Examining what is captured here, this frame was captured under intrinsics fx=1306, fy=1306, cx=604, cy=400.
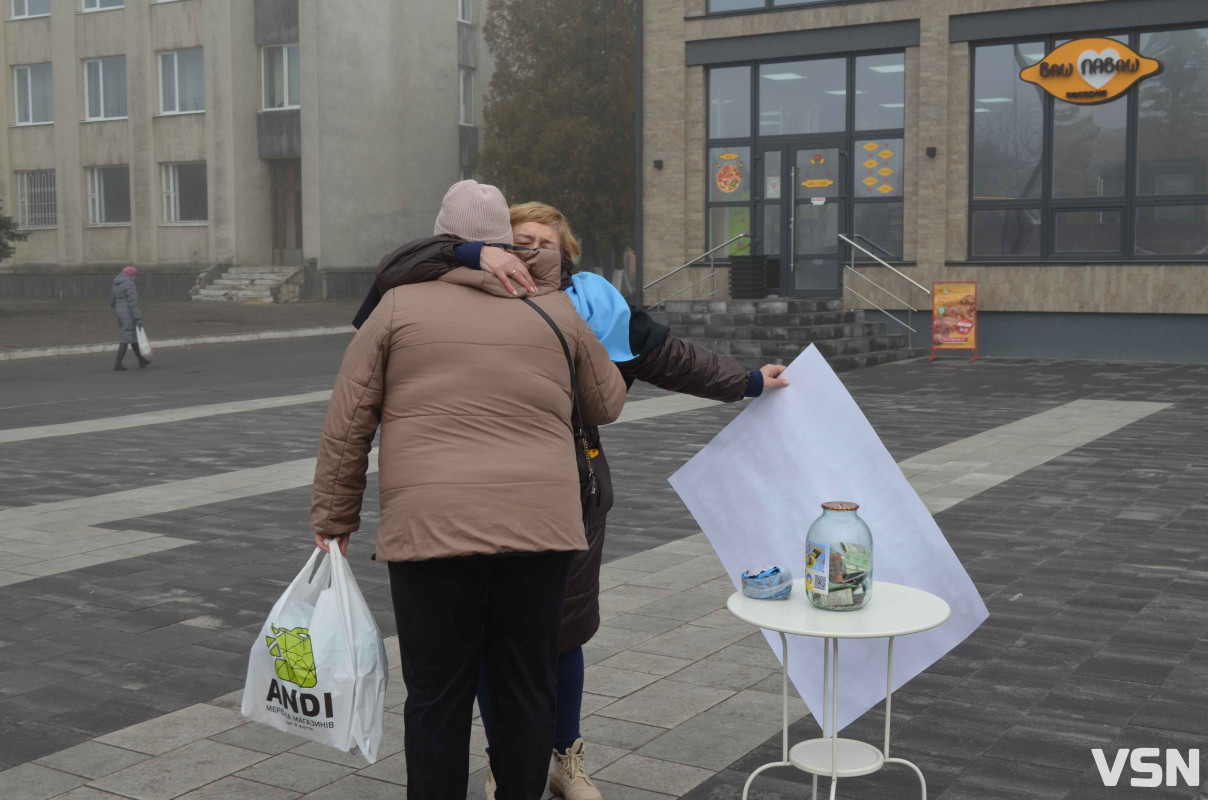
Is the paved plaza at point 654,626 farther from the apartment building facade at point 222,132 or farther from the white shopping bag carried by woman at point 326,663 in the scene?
the apartment building facade at point 222,132

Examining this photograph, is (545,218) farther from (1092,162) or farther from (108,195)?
(108,195)

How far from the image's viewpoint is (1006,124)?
20.1 metres

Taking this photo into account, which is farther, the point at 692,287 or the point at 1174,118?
the point at 692,287

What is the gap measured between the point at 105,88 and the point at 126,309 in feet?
68.6

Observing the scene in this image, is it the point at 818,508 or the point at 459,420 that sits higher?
the point at 459,420

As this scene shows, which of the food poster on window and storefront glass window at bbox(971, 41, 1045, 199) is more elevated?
storefront glass window at bbox(971, 41, 1045, 199)

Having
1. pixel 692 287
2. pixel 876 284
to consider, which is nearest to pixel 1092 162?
pixel 876 284

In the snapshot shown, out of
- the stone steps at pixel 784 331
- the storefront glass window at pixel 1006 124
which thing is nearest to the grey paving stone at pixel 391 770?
the stone steps at pixel 784 331

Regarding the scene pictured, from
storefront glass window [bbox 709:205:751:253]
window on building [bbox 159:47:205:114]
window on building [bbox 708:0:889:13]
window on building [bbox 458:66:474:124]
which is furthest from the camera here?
window on building [bbox 458:66:474:124]

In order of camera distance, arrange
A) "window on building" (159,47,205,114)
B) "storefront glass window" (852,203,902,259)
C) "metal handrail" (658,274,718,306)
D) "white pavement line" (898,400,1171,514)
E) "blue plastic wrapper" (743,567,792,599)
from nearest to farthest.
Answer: "blue plastic wrapper" (743,567,792,599) → "white pavement line" (898,400,1171,514) → "storefront glass window" (852,203,902,259) → "metal handrail" (658,274,718,306) → "window on building" (159,47,205,114)

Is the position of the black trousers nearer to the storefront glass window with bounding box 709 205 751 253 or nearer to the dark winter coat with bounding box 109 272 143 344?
the dark winter coat with bounding box 109 272 143 344

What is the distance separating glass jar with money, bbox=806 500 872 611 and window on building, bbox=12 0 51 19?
41.2m

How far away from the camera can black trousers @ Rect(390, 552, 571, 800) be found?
121 inches

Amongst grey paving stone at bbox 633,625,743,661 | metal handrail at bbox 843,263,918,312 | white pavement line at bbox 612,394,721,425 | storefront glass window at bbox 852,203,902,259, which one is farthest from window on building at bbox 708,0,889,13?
grey paving stone at bbox 633,625,743,661
